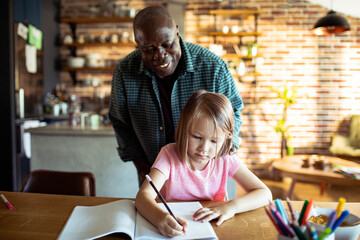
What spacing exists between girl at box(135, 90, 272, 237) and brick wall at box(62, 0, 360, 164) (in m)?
3.41

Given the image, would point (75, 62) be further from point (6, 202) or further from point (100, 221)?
point (100, 221)

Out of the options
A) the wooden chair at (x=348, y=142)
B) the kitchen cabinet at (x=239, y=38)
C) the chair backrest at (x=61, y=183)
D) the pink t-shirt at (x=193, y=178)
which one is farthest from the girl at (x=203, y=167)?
the wooden chair at (x=348, y=142)

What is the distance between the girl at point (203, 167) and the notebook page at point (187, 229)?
2 cm

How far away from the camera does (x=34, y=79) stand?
3.78 metres

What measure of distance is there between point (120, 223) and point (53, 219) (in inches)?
9.3

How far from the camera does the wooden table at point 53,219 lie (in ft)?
2.61

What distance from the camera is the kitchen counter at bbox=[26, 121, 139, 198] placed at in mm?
2486

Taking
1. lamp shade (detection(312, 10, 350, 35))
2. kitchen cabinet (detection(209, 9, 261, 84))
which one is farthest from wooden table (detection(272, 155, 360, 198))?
kitchen cabinet (detection(209, 9, 261, 84))

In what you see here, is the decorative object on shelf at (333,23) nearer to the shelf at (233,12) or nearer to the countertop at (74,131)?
the shelf at (233,12)

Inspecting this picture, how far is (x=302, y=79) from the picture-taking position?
14.4ft

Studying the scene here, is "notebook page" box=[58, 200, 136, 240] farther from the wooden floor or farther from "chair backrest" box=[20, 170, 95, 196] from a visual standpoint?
the wooden floor

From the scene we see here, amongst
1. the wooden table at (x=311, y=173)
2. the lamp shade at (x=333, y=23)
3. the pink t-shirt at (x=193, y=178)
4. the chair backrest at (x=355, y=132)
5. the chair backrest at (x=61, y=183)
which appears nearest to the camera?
the pink t-shirt at (x=193, y=178)

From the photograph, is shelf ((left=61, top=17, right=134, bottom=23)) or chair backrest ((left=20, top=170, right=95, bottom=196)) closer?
chair backrest ((left=20, top=170, right=95, bottom=196))

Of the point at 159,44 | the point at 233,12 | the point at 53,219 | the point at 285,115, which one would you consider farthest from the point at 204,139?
the point at 233,12
